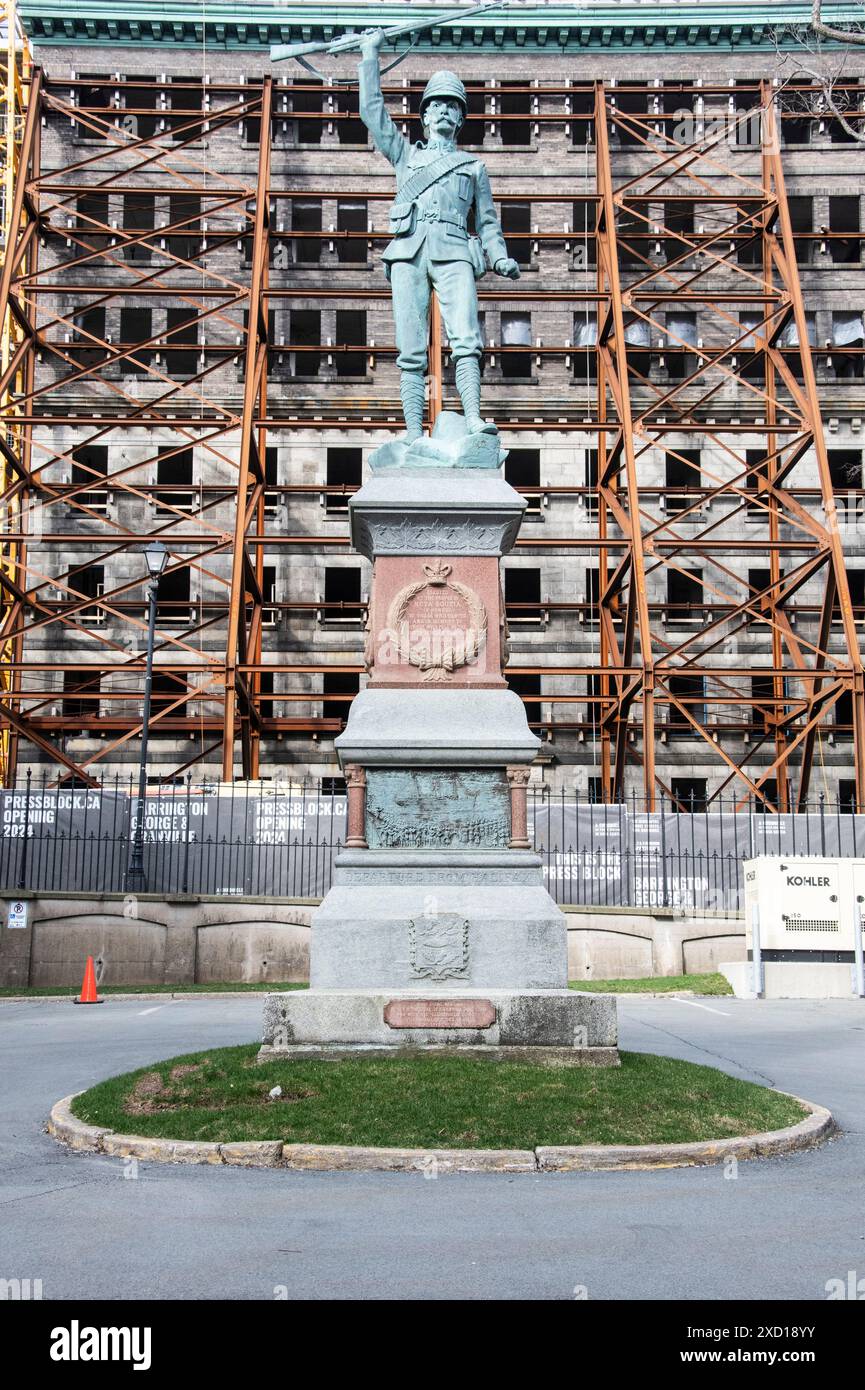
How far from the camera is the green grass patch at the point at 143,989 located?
19703mm

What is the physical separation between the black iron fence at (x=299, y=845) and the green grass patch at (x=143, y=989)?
2.48m

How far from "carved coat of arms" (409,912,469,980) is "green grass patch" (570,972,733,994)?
1032 cm

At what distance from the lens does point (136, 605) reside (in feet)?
128

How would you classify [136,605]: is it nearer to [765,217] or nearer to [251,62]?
[251,62]

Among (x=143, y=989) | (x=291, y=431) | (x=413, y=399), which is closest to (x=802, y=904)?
(x=143, y=989)

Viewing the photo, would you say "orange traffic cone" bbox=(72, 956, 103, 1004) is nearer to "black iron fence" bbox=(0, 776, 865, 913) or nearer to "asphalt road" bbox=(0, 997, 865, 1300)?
"black iron fence" bbox=(0, 776, 865, 913)

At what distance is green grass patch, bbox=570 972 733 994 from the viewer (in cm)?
1997

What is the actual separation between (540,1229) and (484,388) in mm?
39622

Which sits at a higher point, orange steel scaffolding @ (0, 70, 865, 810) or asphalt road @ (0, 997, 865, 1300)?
orange steel scaffolding @ (0, 70, 865, 810)

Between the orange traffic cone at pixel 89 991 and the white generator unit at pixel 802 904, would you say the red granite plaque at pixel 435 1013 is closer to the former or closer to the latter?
the orange traffic cone at pixel 89 991

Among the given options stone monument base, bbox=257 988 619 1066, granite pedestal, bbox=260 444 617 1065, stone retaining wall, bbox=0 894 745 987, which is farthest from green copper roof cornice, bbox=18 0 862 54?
stone monument base, bbox=257 988 619 1066

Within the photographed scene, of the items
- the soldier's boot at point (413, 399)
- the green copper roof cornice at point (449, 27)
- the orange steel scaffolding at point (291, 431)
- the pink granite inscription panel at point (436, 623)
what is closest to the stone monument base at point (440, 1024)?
the pink granite inscription panel at point (436, 623)
